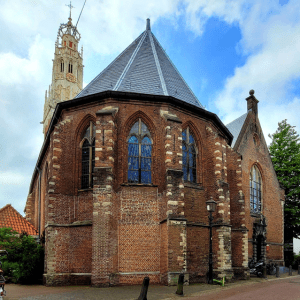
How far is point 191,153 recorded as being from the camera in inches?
819

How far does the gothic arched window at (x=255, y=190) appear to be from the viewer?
97.0 ft

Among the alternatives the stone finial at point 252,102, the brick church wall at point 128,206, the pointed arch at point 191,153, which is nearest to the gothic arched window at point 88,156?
the brick church wall at point 128,206

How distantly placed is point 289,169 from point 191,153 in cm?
1850

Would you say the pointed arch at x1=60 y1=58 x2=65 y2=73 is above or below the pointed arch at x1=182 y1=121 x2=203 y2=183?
above

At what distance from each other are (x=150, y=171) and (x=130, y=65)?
6848 mm

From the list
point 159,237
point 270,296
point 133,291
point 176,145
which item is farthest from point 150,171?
point 270,296

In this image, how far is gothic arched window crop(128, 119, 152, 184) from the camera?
18906 millimetres

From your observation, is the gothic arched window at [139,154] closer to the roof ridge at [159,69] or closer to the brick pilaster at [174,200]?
the brick pilaster at [174,200]

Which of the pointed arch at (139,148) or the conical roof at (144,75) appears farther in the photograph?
the conical roof at (144,75)

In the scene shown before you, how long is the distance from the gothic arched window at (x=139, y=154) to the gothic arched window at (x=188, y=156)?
7.22ft

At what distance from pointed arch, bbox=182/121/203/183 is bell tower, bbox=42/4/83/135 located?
198 ft

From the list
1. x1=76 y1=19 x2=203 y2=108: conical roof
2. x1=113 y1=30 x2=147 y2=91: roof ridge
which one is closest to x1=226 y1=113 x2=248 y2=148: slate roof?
x1=76 y1=19 x2=203 y2=108: conical roof

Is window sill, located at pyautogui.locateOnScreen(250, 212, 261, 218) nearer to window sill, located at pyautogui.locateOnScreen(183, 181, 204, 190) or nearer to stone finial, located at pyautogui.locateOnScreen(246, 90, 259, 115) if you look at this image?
stone finial, located at pyautogui.locateOnScreen(246, 90, 259, 115)

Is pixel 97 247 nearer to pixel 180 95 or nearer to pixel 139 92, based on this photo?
pixel 139 92
